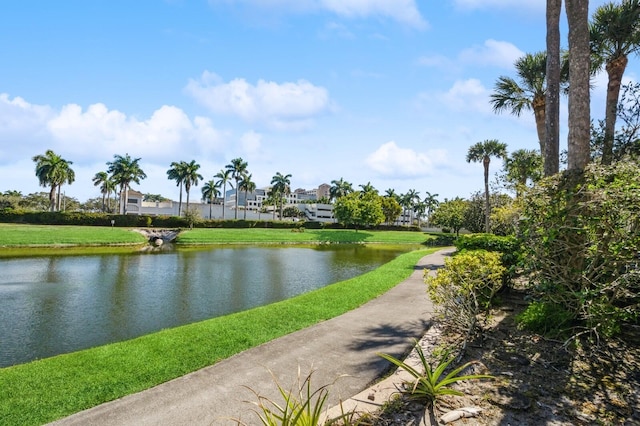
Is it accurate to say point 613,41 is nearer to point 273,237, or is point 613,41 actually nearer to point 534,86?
point 534,86

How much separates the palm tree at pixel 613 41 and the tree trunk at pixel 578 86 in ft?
19.8

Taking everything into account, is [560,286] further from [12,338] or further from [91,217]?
[91,217]

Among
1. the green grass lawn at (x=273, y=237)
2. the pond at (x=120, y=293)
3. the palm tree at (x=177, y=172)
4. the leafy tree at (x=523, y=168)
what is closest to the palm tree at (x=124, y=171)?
the palm tree at (x=177, y=172)

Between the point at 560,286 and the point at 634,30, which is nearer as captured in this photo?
the point at 560,286

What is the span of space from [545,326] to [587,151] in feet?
12.3

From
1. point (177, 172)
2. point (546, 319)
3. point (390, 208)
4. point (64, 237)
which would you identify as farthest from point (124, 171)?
point (546, 319)

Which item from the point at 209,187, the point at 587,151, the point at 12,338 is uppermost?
the point at 209,187

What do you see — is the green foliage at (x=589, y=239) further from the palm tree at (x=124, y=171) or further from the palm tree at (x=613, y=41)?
the palm tree at (x=124, y=171)

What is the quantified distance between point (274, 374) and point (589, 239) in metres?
5.58

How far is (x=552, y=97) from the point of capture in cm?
950

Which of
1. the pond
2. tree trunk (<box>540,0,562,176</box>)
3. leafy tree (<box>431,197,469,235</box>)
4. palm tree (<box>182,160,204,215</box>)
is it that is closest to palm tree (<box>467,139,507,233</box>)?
leafy tree (<box>431,197,469,235</box>)

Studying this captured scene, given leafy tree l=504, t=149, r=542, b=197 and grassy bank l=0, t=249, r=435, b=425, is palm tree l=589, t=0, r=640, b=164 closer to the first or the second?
leafy tree l=504, t=149, r=542, b=197

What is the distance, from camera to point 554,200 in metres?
6.20

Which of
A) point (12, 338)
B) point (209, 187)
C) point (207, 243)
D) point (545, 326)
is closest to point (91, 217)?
point (207, 243)
